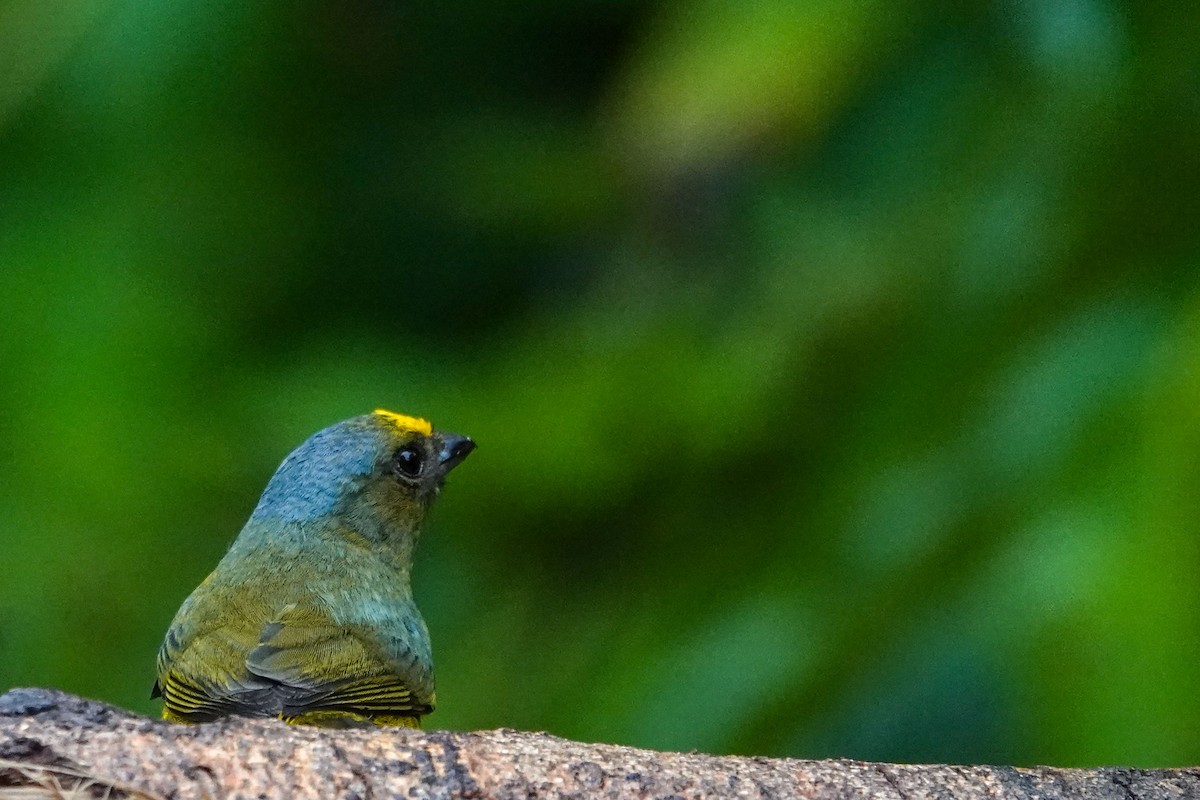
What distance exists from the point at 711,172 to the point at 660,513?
64 cm

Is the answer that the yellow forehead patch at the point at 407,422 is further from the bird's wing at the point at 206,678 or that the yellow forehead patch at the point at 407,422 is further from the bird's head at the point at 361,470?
the bird's wing at the point at 206,678

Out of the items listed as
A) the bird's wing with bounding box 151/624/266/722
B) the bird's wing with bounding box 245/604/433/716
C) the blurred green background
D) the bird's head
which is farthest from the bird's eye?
the bird's wing with bounding box 151/624/266/722

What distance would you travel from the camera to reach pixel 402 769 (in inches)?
52.9

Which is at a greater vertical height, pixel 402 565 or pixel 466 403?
pixel 466 403

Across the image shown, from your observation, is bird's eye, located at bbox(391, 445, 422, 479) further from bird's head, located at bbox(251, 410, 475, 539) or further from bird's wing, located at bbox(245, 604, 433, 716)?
bird's wing, located at bbox(245, 604, 433, 716)

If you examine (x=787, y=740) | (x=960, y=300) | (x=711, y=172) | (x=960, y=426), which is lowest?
(x=787, y=740)

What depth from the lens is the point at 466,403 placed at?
286cm

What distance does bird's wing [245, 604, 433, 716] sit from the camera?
2.06 metres

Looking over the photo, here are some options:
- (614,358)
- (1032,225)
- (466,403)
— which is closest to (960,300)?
(1032,225)

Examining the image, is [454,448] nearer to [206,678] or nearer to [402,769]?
[206,678]

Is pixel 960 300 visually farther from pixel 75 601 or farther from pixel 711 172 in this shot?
pixel 75 601

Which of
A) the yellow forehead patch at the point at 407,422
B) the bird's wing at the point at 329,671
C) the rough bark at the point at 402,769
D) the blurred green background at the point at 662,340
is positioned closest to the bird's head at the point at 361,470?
the yellow forehead patch at the point at 407,422

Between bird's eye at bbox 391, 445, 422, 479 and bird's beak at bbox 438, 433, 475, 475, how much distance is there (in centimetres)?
4

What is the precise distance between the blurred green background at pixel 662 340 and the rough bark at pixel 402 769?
35 cm
